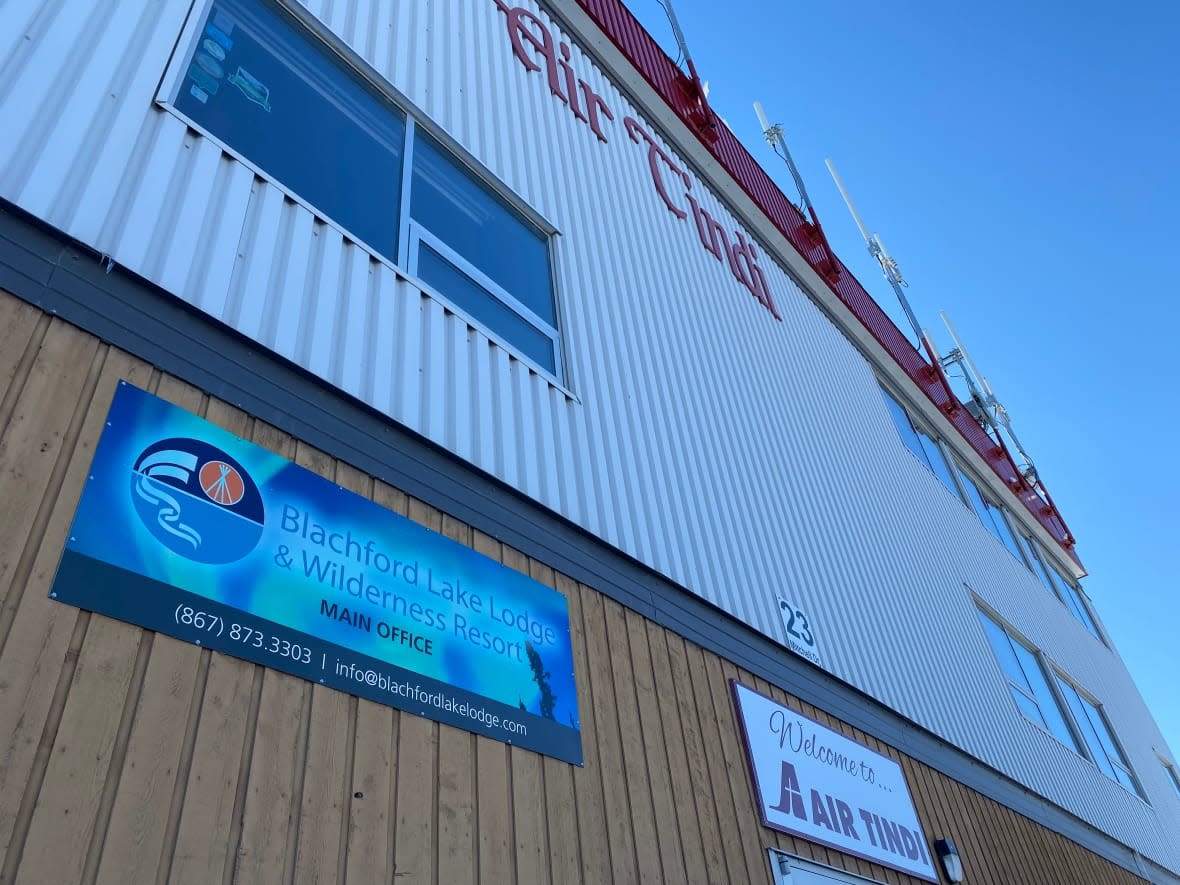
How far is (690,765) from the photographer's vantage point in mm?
4352

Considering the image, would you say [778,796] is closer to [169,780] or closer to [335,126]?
[169,780]

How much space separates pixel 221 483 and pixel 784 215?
8.90m

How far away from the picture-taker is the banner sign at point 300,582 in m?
2.72

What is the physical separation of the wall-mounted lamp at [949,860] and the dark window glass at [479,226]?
14.4 ft

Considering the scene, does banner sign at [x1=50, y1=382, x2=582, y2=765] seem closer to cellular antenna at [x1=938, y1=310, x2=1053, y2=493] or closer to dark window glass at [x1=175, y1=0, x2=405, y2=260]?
dark window glass at [x1=175, y1=0, x2=405, y2=260]

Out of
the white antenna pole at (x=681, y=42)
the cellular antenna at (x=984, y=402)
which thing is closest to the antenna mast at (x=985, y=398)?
the cellular antenna at (x=984, y=402)

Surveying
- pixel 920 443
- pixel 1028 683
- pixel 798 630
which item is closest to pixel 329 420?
pixel 798 630

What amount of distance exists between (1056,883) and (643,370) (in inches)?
238

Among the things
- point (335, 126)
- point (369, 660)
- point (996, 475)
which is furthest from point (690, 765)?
point (996, 475)

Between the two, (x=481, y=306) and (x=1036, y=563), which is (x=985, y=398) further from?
(x=481, y=306)

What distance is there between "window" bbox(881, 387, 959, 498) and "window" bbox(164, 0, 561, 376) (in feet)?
24.0

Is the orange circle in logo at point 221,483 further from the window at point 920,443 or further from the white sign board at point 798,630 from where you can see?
the window at point 920,443

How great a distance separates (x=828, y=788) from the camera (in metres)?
5.36

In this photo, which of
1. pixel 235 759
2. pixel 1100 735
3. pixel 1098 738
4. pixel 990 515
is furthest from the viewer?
pixel 990 515
